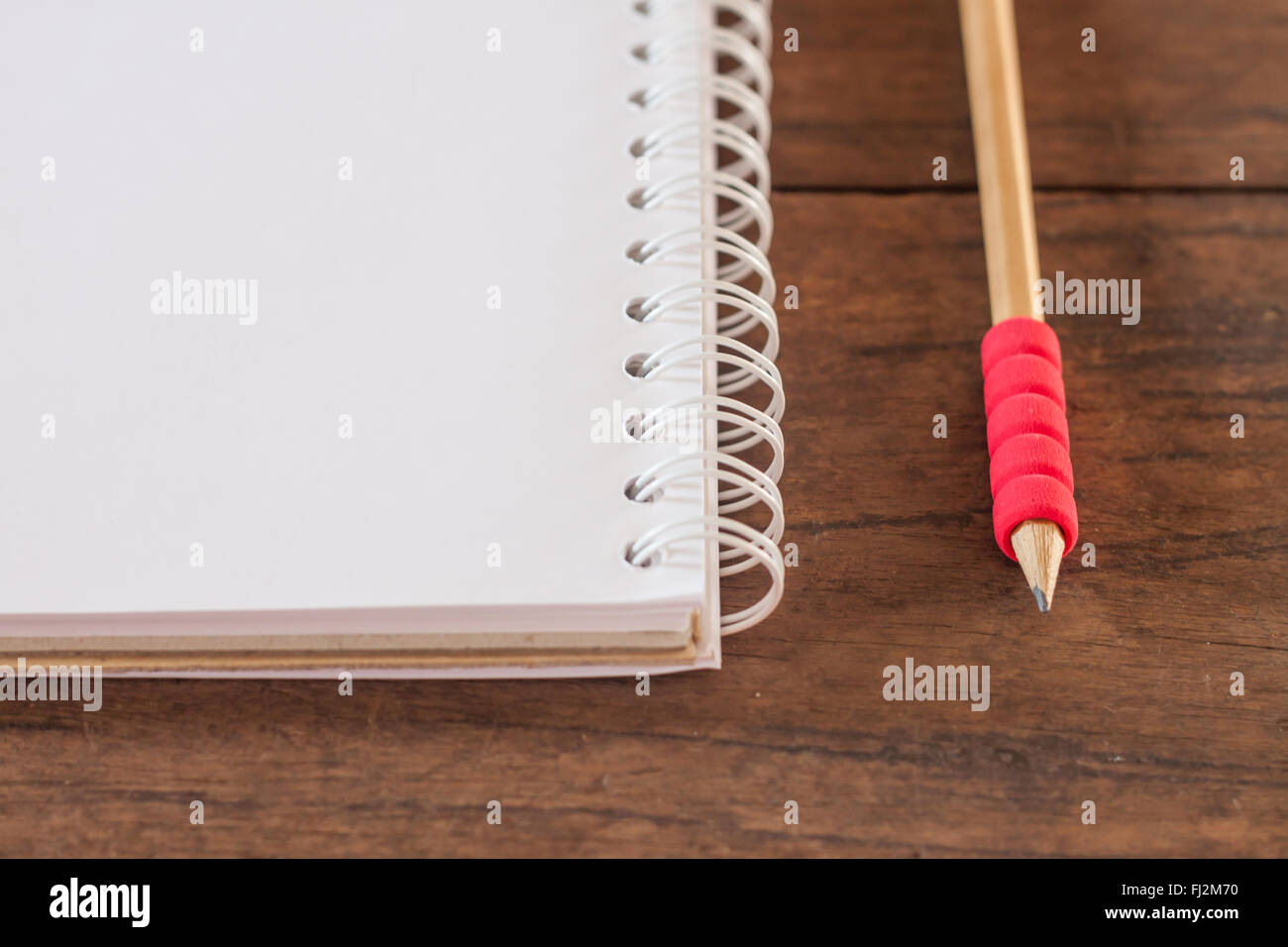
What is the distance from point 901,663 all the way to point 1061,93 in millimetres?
339

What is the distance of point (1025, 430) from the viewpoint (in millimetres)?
497

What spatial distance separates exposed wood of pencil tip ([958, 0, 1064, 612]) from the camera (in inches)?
20.8

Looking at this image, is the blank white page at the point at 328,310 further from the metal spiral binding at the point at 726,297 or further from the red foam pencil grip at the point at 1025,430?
the red foam pencil grip at the point at 1025,430

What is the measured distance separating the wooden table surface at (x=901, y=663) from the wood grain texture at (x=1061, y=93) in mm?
11

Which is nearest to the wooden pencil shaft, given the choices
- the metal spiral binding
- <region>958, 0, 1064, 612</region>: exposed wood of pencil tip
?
<region>958, 0, 1064, 612</region>: exposed wood of pencil tip

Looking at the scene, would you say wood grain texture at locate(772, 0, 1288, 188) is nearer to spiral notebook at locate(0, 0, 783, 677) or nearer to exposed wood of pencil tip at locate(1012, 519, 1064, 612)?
spiral notebook at locate(0, 0, 783, 677)

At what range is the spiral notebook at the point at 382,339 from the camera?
18.1 inches

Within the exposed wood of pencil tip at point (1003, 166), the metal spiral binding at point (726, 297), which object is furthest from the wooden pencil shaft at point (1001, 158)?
the metal spiral binding at point (726, 297)

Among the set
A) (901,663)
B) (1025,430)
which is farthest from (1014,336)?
(901,663)

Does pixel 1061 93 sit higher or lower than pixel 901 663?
higher

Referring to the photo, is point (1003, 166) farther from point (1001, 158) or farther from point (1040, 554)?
point (1040, 554)

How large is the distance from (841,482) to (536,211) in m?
0.18

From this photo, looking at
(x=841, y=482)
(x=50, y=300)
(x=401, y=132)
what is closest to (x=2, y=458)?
(x=50, y=300)
